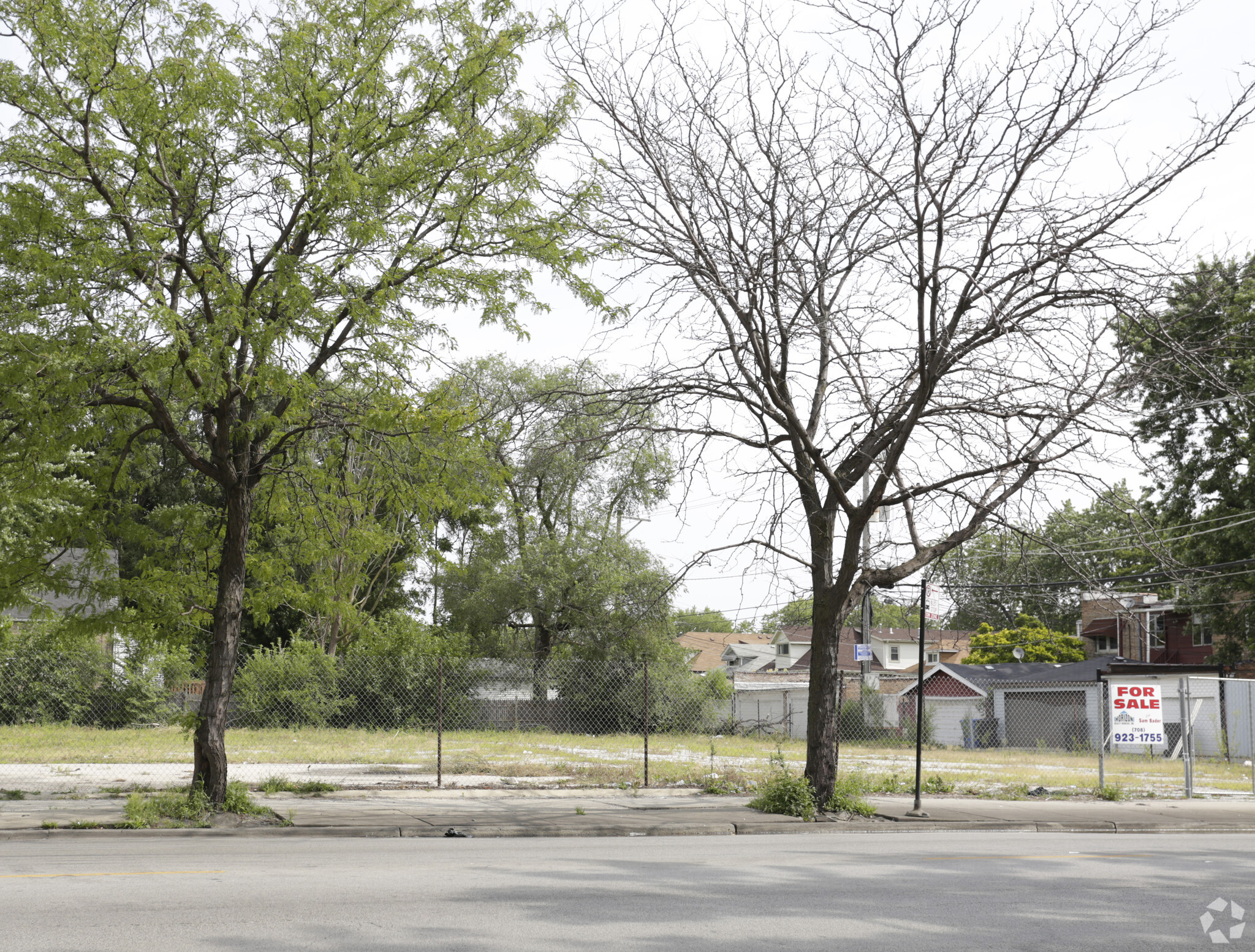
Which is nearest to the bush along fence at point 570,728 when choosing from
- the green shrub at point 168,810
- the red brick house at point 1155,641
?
the green shrub at point 168,810

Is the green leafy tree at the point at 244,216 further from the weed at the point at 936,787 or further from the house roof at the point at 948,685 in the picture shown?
the house roof at the point at 948,685

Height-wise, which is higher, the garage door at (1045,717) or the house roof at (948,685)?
the house roof at (948,685)

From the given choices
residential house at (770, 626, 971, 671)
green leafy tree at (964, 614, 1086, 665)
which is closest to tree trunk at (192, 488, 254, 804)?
green leafy tree at (964, 614, 1086, 665)

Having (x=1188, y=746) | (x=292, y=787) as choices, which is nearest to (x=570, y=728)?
(x=1188, y=746)

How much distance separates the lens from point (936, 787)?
18.2 metres

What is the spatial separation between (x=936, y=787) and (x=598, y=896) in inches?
479

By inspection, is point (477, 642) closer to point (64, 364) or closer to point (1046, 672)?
point (1046, 672)

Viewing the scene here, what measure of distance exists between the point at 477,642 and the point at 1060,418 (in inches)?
1384

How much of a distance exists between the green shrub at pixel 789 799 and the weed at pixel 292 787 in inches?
249

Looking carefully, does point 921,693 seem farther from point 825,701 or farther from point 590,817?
point 590,817

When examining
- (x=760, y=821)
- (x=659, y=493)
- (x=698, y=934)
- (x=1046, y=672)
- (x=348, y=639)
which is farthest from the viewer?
(x=1046, y=672)

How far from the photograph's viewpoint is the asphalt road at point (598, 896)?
6223mm

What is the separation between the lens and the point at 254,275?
479 inches

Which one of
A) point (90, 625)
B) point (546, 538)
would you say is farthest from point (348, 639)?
point (90, 625)
